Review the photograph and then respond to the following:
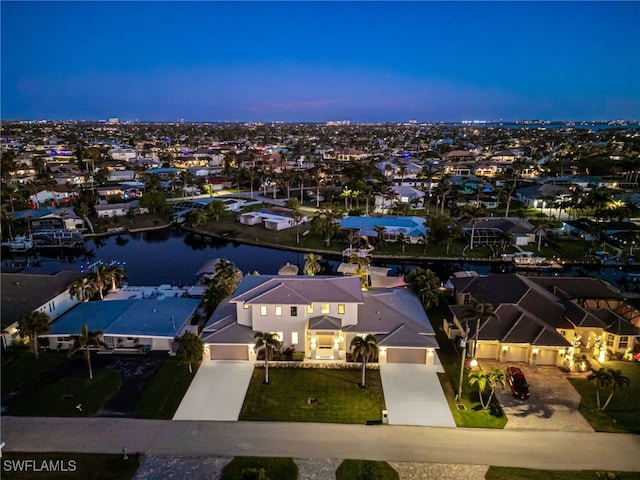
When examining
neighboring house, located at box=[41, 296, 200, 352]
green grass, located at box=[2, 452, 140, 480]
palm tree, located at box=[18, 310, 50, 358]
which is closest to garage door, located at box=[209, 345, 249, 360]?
neighboring house, located at box=[41, 296, 200, 352]

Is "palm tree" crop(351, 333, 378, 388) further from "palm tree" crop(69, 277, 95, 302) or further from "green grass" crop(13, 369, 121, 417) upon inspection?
"palm tree" crop(69, 277, 95, 302)

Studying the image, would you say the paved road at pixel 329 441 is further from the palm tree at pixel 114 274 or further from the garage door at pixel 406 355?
the palm tree at pixel 114 274

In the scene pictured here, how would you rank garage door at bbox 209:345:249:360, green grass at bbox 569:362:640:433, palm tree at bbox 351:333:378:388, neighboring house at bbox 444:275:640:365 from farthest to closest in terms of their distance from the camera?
garage door at bbox 209:345:249:360, neighboring house at bbox 444:275:640:365, palm tree at bbox 351:333:378:388, green grass at bbox 569:362:640:433

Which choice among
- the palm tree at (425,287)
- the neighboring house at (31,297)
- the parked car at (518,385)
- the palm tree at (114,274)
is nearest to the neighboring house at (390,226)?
the palm tree at (425,287)

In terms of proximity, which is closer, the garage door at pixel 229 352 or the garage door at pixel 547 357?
the garage door at pixel 547 357

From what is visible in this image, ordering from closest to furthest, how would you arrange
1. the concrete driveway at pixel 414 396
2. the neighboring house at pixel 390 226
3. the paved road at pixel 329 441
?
the paved road at pixel 329 441, the concrete driveway at pixel 414 396, the neighboring house at pixel 390 226

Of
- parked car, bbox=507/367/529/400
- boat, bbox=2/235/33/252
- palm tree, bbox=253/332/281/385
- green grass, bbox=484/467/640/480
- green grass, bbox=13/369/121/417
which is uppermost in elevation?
palm tree, bbox=253/332/281/385
